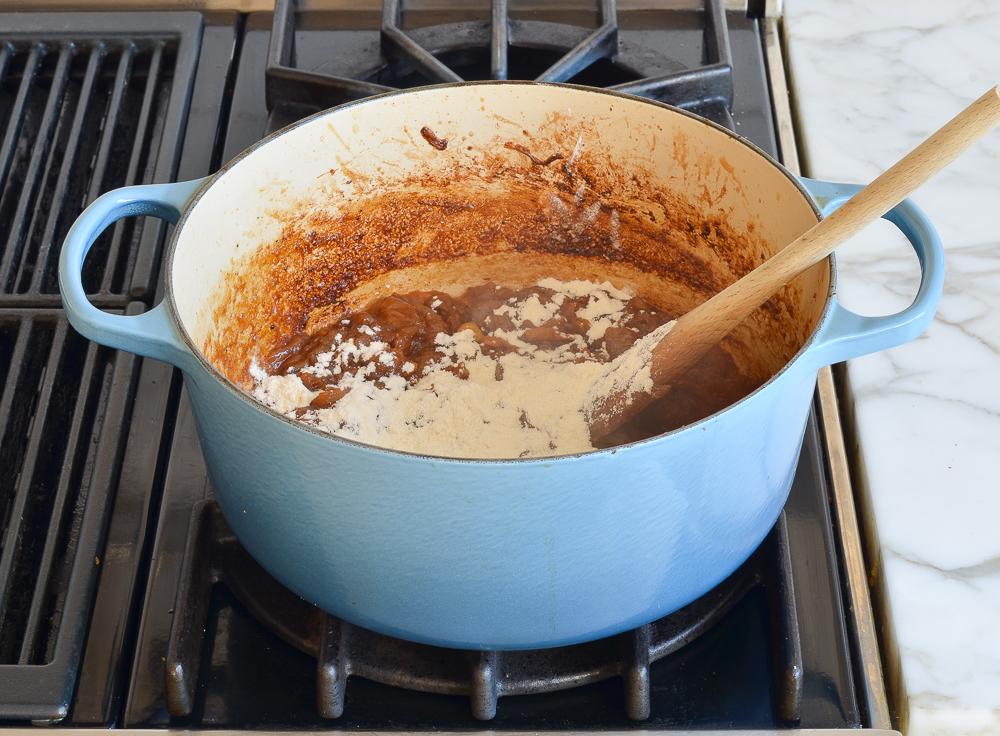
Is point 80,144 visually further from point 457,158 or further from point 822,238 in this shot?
point 822,238

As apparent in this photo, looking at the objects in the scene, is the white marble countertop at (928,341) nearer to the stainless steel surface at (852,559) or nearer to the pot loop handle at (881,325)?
the stainless steel surface at (852,559)

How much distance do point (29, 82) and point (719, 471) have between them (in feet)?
2.43

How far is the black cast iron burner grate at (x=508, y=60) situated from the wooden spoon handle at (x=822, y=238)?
0.88 ft

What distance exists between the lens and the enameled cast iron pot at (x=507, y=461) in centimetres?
49

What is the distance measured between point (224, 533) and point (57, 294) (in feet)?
0.84

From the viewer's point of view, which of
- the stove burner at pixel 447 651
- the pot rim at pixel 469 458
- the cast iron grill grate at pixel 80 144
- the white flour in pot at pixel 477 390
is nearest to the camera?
the pot rim at pixel 469 458

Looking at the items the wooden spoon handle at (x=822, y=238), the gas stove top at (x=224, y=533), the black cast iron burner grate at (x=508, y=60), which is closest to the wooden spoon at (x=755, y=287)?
the wooden spoon handle at (x=822, y=238)

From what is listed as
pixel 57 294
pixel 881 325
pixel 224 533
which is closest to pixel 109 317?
pixel 224 533

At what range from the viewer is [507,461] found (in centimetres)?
46

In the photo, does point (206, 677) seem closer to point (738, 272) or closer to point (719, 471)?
point (719, 471)

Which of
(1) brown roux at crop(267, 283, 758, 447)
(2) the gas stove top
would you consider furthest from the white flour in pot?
(2) the gas stove top

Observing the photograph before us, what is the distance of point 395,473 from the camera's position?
1.56ft

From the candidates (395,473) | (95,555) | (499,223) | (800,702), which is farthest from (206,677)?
(499,223)

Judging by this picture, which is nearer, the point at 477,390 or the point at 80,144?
the point at 477,390
